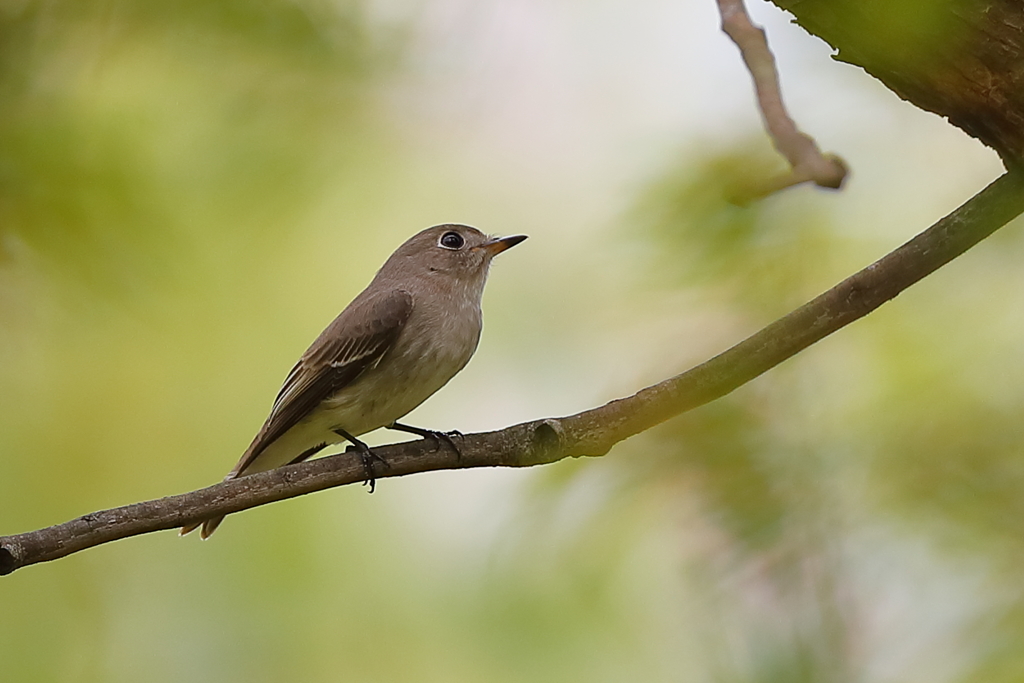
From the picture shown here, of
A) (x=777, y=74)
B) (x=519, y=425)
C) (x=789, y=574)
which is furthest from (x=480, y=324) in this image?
(x=789, y=574)

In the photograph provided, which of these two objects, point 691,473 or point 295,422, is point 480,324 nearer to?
point 295,422

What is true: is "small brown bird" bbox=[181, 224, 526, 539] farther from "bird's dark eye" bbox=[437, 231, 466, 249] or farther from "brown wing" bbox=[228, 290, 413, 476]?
"bird's dark eye" bbox=[437, 231, 466, 249]

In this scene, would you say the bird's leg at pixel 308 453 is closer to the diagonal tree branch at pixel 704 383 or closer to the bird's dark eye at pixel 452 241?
the bird's dark eye at pixel 452 241

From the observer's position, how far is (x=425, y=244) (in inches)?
109

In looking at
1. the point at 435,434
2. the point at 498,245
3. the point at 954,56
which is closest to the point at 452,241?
the point at 498,245

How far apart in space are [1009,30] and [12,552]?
1082 mm

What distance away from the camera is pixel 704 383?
3.25ft

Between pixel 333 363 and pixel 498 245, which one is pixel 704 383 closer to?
pixel 333 363

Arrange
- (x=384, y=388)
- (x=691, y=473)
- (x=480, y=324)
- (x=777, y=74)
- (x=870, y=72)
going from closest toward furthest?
(x=691, y=473)
(x=870, y=72)
(x=777, y=74)
(x=384, y=388)
(x=480, y=324)

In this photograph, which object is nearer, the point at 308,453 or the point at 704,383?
the point at 704,383

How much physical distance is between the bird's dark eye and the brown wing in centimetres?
42

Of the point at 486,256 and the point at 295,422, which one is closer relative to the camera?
the point at 295,422

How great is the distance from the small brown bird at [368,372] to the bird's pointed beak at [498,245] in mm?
226

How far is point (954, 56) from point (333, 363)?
5.31ft
